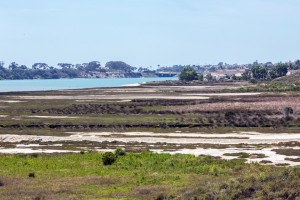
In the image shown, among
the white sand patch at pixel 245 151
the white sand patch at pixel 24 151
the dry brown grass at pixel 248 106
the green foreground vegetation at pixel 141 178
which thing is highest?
the green foreground vegetation at pixel 141 178

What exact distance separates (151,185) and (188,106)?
67.3 metres

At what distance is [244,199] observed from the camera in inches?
1086

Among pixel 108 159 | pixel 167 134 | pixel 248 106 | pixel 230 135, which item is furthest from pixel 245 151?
pixel 248 106

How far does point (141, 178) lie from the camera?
1473 inches

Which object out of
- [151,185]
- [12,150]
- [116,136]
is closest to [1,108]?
[116,136]

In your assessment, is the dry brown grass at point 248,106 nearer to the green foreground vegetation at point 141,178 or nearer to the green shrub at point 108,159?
the green foreground vegetation at point 141,178

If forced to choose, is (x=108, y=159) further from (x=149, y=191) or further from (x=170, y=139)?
(x=170, y=139)

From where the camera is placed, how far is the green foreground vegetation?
94.2 ft

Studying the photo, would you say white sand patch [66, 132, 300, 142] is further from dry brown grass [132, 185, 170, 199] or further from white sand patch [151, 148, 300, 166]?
dry brown grass [132, 185, 170, 199]

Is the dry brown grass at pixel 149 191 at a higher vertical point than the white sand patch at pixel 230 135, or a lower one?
higher

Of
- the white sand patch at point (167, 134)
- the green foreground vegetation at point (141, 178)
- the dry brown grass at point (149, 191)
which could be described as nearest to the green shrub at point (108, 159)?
the green foreground vegetation at point (141, 178)

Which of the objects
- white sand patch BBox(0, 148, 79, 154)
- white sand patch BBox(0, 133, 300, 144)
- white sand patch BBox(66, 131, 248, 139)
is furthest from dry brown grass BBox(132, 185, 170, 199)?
white sand patch BBox(66, 131, 248, 139)

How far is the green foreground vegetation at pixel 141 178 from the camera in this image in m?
28.7

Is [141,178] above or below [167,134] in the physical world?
above
